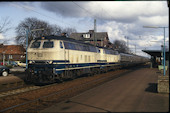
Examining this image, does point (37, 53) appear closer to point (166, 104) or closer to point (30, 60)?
point (30, 60)

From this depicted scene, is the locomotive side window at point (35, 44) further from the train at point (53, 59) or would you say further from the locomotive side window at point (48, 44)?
the locomotive side window at point (48, 44)

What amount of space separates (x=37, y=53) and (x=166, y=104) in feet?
39.3

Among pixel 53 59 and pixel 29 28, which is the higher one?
pixel 29 28

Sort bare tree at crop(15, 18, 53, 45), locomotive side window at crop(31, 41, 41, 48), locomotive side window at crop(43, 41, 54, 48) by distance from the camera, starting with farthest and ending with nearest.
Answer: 1. bare tree at crop(15, 18, 53, 45)
2. locomotive side window at crop(31, 41, 41, 48)
3. locomotive side window at crop(43, 41, 54, 48)

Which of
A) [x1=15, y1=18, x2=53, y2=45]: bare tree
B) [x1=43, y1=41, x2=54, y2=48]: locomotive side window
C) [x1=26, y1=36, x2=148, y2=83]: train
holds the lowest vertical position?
[x1=26, y1=36, x2=148, y2=83]: train

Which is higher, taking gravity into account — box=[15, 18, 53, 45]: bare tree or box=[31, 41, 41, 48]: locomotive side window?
box=[15, 18, 53, 45]: bare tree

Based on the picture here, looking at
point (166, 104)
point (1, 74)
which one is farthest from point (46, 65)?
point (1, 74)

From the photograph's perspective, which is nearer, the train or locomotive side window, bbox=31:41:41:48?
the train

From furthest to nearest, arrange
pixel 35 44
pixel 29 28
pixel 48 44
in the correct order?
pixel 29 28 → pixel 35 44 → pixel 48 44

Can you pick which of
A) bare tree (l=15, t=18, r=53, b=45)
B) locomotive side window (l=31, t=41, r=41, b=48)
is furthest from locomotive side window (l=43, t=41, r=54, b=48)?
bare tree (l=15, t=18, r=53, b=45)

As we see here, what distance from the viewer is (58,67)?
1694cm

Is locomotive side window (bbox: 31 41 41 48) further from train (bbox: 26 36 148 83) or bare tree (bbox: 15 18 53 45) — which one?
bare tree (bbox: 15 18 53 45)

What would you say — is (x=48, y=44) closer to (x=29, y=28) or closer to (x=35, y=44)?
(x=35, y=44)

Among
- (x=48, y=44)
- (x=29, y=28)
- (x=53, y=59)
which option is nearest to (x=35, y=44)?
(x=48, y=44)
